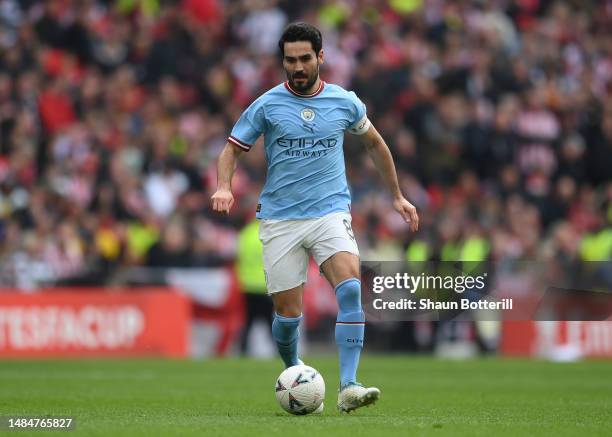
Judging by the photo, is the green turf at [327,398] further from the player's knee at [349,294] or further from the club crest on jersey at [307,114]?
the club crest on jersey at [307,114]

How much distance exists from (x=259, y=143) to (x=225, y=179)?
44.7 ft

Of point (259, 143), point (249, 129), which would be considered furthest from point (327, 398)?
point (259, 143)

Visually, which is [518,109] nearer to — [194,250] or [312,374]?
[194,250]

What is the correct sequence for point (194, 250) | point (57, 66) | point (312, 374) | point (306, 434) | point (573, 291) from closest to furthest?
point (306, 434) → point (312, 374) → point (573, 291) → point (194, 250) → point (57, 66)

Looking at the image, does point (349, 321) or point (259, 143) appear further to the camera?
point (259, 143)

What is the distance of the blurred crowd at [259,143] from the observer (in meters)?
21.0

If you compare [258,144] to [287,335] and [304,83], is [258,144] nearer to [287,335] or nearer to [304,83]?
[287,335]

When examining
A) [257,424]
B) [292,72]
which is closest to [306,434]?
[257,424]

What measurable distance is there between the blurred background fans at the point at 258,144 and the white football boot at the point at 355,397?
1079 centimetres

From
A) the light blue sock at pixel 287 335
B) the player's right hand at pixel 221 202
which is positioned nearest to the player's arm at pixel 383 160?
the light blue sock at pixel 287 335

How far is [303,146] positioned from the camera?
9539 millimetres

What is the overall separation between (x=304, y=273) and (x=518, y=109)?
15.1m

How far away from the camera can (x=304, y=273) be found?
9680 mm

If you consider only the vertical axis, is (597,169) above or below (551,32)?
below
